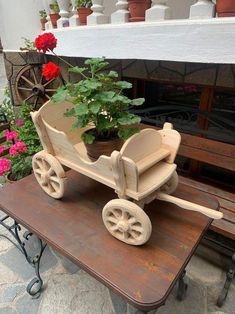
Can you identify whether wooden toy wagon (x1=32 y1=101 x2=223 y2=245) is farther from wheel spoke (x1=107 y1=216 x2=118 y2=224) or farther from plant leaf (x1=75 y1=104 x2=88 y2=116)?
plant leaf (x1=75 y1=104 x2=88 y2=116)

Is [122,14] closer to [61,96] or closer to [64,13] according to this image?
[64,13]

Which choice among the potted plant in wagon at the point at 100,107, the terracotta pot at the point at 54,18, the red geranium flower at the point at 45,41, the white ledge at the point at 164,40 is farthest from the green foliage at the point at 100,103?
the terracotta pot at the point at 54,18

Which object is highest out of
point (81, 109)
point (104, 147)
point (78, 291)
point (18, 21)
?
point (18, 21)

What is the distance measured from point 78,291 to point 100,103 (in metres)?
1.16

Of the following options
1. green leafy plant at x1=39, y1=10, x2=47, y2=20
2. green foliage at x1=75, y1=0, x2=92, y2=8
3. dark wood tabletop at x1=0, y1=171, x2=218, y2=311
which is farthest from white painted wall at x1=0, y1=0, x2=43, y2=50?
dark wood tabletop at x1=0, y1=171, x2=218, y2=311

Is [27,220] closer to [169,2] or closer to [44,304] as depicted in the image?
[44,304]

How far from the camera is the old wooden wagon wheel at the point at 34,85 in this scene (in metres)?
2.50

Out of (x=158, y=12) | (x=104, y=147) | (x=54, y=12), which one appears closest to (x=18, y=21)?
(x=54, y=12)

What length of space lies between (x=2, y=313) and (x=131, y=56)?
5.55ft

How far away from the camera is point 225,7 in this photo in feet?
3.77

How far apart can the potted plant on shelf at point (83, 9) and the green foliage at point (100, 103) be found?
1144 millimetres

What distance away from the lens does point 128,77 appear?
2.10m

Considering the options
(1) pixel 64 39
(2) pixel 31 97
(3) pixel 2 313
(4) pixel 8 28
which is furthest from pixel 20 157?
(4) pixel 8 28

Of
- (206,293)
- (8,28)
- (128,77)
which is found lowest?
(206,293)
